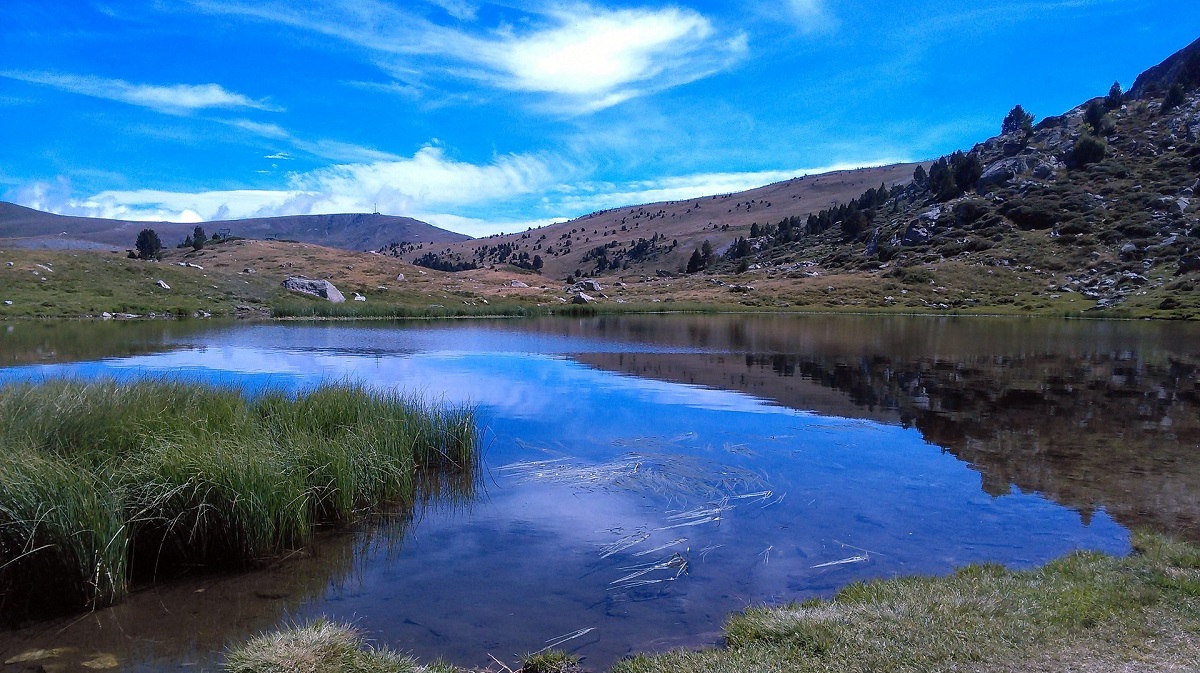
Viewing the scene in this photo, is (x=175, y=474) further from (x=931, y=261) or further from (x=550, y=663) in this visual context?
(x=931, y=261)

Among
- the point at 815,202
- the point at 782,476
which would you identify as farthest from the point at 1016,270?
the point at 815,202

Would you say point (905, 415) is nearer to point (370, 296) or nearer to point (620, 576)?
point (620, 576)

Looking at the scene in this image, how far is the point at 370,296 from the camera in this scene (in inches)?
2970

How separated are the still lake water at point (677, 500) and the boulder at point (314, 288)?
41.2 m

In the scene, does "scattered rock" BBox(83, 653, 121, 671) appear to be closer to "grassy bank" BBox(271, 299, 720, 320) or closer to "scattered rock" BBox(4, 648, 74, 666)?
"scattered rock" BBox(4, 648, 74, 666)

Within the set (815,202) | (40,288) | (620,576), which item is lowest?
(620,576)

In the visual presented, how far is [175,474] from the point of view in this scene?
8.31m

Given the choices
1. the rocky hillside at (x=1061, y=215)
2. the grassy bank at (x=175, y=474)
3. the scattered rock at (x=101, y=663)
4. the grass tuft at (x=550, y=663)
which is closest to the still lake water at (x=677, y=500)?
the scattered rock at (x=101, y=663)

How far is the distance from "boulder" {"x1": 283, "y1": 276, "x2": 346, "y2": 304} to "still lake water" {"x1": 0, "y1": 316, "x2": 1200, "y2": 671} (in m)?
41.2

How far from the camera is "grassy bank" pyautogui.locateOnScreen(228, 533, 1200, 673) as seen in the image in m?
5.56

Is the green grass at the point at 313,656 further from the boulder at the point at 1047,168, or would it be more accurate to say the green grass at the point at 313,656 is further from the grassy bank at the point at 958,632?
the boulder at the point at 1047,168

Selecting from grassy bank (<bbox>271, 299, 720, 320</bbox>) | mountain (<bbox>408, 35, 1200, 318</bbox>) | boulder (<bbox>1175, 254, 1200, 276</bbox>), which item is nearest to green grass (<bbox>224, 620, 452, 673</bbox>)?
grassy bank (<bbox>271, 299, 720, 320</bbox>)

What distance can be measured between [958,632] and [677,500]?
216 inches

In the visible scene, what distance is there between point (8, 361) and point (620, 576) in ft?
85.3
